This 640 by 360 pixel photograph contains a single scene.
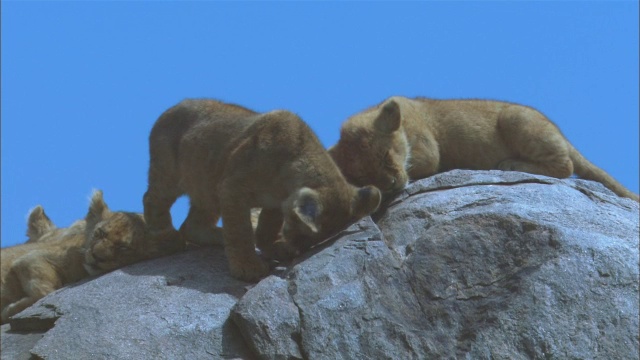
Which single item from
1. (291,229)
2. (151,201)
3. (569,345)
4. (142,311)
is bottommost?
(569,345)

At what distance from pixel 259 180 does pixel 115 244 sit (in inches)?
106

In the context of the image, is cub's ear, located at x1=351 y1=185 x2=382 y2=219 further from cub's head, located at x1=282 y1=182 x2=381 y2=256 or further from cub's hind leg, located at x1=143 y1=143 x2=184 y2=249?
cub's hind leg, located at x1=143 y1=143 x2=184 y2=249

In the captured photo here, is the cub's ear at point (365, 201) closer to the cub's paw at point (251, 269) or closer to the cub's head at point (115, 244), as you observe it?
the cub's paw at point (251, 269)

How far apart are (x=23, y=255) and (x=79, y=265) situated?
1.07 meters

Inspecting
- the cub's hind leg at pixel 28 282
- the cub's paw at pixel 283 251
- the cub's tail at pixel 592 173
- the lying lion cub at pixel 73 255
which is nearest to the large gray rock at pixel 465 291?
the cub's paw at pixel 283 251

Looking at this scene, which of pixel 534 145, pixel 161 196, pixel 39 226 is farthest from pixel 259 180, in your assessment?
pixel 39 226

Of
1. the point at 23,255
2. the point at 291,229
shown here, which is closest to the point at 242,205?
the point at 291,229

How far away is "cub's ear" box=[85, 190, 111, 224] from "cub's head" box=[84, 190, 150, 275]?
0.41 m

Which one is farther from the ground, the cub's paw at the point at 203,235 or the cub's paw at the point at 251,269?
the cub's paw at the point at 203,235

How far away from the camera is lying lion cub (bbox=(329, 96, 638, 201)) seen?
43.5 ft

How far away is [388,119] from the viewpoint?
1323cm

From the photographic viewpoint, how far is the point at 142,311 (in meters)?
10.8

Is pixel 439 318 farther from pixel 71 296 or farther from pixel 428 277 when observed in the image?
pixel 71 296

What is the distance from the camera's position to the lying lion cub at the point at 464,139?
13266 mm
